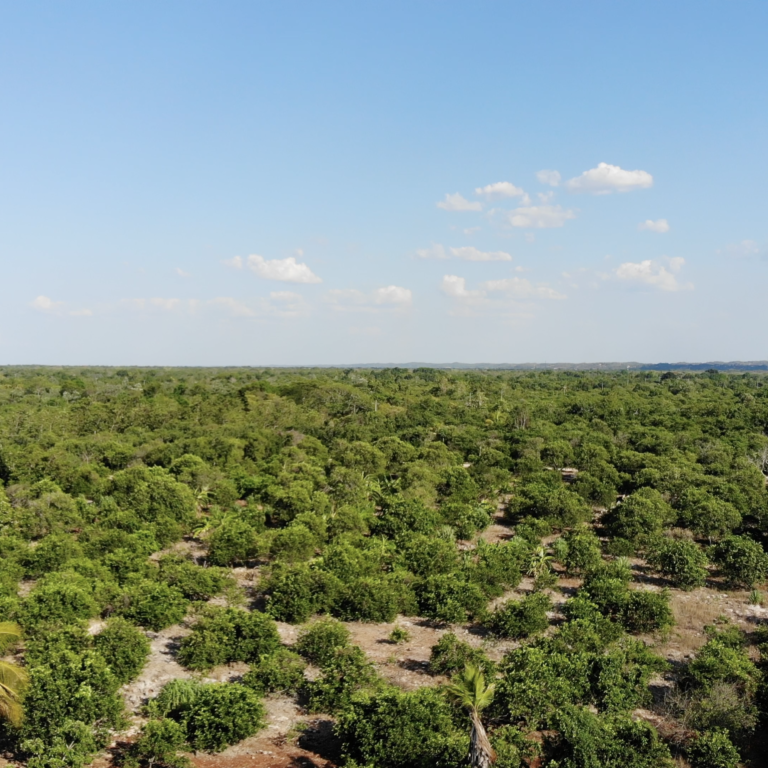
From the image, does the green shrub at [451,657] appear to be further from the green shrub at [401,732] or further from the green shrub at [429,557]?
the green shrub at [429,557]

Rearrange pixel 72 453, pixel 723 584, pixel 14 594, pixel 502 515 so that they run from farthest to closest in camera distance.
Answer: pixel 72 453
pixel 502 515
pixel 723 584
pixel 14 594

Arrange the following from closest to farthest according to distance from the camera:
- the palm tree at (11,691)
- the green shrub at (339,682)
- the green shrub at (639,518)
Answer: the palm tree at (11,691) < the green shrub at (339,682) < the green shrub at (639,518)

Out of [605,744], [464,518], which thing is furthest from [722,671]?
[464,518]

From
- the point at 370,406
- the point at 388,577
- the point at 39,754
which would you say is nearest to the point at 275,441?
the point at 370,406

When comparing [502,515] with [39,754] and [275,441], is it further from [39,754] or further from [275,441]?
[39,754]

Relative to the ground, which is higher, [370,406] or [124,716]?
[370,406]

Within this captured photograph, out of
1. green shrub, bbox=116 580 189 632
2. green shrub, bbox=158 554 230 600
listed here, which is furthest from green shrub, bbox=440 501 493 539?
green shrub, bbox=116 580 189 632

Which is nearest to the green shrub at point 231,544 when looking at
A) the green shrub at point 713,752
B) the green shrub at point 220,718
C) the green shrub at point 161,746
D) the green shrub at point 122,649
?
the green shrub at point 122,649
